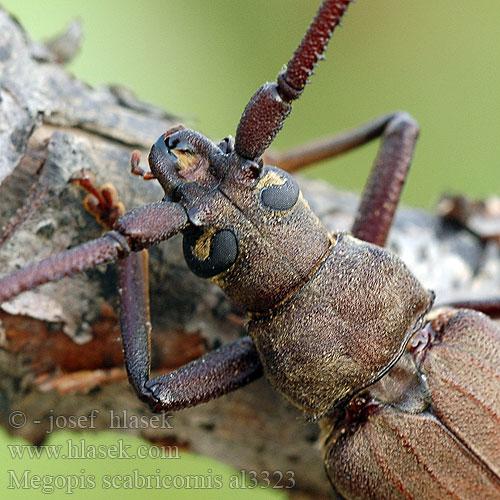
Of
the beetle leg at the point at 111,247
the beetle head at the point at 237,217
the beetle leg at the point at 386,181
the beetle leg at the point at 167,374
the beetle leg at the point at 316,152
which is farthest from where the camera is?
the beetle leg at the point at 316,152

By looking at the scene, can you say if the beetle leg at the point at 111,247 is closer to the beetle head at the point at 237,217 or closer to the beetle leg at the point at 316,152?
the beetle head at the point at 237,217

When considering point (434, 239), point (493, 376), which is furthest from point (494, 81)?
point (493, 376)

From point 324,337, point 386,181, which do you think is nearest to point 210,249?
point 324,337

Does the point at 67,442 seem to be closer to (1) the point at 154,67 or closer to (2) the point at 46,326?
(2) the point at 46,326

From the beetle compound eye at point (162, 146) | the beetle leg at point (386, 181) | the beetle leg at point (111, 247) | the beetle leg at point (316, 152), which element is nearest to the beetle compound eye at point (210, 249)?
the beetle leg at point (111, 247)

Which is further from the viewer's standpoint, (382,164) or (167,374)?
(382,164)

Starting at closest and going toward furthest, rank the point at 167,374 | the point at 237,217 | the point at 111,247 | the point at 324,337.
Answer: the point at 111,247 → the point at 237,217 → the point at 324,337 → the point at 167,374

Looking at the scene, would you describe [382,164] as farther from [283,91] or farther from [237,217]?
[283,91]

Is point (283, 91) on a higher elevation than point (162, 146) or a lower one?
higher
